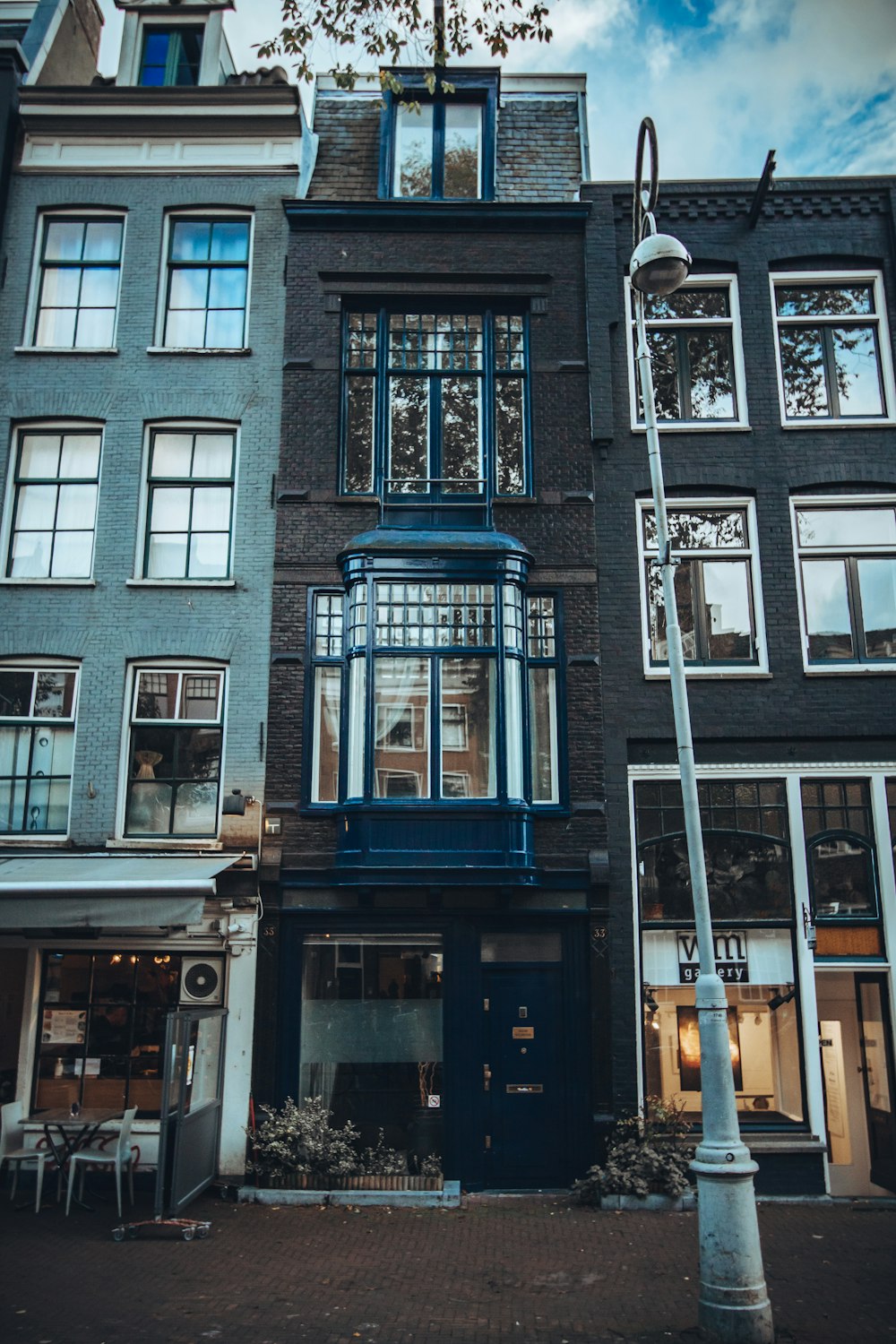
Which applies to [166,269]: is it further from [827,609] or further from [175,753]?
[827,609]

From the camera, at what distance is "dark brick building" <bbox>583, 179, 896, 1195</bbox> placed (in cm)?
1203

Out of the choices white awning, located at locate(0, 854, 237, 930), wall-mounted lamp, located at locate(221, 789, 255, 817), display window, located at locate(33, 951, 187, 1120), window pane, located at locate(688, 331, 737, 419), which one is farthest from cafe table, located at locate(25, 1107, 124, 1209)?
window pane, located at locate(688, 331, 737, 419)

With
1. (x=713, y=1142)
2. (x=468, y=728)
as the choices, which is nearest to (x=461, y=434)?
(x=468, y=728)

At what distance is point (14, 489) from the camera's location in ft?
45.6

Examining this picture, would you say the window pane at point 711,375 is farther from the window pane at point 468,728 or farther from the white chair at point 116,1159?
the white chair at point 116,1159

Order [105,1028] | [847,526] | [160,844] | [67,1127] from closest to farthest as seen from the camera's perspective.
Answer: [67,1127] < [105,1028] < [160,844] < [847,526]

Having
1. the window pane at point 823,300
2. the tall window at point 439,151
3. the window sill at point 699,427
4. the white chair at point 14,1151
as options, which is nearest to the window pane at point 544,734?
the window sill at point 699,427

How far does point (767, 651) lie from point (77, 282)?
11162 mm

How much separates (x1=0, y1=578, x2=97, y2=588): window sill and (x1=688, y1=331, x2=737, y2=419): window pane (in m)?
8.64

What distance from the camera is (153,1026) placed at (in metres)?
12.3

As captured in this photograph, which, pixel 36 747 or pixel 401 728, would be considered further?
pixel 36 747

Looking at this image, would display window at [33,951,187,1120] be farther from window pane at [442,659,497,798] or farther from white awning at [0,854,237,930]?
window pane at [442,659,497,798]

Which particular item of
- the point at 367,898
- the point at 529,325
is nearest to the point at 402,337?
the point at 529,325

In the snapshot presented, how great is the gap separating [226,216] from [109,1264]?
1335cm
